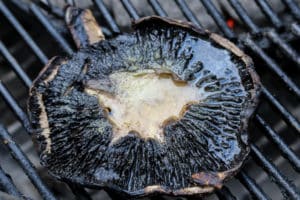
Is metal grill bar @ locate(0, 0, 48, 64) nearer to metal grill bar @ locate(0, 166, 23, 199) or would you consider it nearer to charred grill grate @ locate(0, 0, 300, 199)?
charred grill grate @ locate(0, 0, 300, 199)

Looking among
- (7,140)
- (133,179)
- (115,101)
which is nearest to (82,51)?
(115,101)

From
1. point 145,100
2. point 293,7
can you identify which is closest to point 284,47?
point 293,7

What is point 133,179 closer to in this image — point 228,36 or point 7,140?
point 7,140

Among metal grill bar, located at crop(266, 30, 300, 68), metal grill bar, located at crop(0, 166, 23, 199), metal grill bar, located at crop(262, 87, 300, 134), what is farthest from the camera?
metal grill bar, located at crop(266, 30, 300, 68)

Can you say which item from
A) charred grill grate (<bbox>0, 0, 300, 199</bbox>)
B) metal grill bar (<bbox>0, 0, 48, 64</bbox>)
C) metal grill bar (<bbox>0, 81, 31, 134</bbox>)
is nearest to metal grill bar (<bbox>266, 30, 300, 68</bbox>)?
charred grill grate (<bbox>0, 0, 300, 199</bbox>)

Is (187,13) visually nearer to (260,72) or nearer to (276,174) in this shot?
(260,72)

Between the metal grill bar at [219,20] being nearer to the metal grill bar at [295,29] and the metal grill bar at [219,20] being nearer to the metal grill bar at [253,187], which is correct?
the metal grill bar at [295,29]

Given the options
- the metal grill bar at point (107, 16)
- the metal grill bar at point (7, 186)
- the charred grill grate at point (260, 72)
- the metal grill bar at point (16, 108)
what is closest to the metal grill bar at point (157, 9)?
the charred grill grate at point (260, 72)
